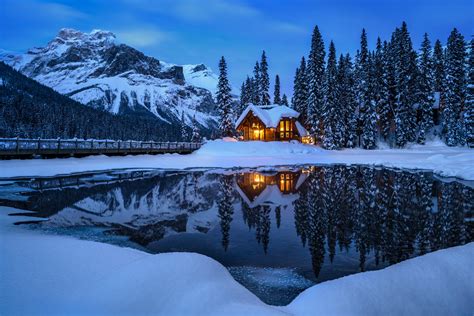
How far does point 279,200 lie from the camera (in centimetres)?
1360

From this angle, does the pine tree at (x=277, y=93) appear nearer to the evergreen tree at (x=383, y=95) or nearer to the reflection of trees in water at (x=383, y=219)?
the evergreen tree at (x=383, y=95)

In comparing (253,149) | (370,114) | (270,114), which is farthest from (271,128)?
(370,114)

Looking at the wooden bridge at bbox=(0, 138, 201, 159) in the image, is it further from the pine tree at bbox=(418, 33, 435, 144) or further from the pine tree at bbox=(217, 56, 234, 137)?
the pine tree at bbox=(418, 33, 435, 144)

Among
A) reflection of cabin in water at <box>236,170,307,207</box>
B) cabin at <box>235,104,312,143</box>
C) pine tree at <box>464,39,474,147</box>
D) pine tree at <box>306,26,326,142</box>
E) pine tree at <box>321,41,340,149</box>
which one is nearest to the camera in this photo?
reflection of cabin in water at <box>236,170,307,207</box>

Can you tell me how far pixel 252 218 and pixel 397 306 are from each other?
655 centimetres

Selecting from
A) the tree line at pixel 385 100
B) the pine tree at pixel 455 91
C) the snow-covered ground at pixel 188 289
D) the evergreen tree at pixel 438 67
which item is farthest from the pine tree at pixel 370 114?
the snow-covered ground at pixel 188 289

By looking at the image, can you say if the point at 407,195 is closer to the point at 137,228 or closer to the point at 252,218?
the point at 252,218

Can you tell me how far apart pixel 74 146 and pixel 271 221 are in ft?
90.6

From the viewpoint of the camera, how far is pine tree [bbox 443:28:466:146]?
51.2m

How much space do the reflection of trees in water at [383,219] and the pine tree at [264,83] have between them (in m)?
52.0

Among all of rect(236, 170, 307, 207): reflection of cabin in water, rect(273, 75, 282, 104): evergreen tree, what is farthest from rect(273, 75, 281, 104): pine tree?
rect(236, 170, 307, 207): reflection of cabin in water

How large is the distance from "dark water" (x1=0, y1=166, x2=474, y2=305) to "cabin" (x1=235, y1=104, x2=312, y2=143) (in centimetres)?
3926

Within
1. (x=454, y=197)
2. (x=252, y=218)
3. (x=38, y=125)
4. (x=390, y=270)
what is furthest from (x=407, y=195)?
(x=38, y=125)

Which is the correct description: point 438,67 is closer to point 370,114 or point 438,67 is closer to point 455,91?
point 455,91
